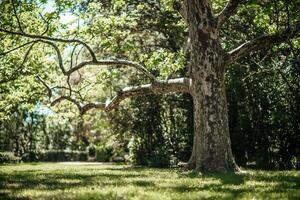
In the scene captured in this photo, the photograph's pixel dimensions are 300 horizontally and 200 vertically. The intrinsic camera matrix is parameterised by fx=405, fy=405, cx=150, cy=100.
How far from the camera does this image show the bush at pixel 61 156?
48.2 metres

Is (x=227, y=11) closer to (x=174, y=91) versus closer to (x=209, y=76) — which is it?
(x=209, y=76)

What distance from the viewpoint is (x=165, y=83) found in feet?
63.0

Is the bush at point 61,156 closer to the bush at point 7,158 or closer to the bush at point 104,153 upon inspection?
the bush at point 104,153

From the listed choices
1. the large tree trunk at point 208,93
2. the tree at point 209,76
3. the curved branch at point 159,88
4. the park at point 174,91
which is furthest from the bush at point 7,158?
the large tree trunk at point 208,93

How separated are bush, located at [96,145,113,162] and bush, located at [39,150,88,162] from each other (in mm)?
5039

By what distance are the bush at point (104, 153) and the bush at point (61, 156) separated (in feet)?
→ 16.5

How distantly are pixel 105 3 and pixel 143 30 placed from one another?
3436 millimetres

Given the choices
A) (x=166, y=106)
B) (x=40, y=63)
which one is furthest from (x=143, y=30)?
(x=40, y=63)

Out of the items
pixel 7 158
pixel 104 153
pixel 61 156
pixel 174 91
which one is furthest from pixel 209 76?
pixel 61 156

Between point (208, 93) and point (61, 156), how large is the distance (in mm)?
38552

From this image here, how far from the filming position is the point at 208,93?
15.7 m

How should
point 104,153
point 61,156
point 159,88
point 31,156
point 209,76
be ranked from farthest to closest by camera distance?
point 61,156
point 104,153
point 31,156
point 159,88
point 209,76

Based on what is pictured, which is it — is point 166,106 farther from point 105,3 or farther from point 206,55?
point 206,55

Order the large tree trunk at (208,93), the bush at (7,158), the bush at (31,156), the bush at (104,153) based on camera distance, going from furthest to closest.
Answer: the bush at (104,153) → the bush at (31,156) → the bush at (7,158) → the large tree trunk at (208,93)
